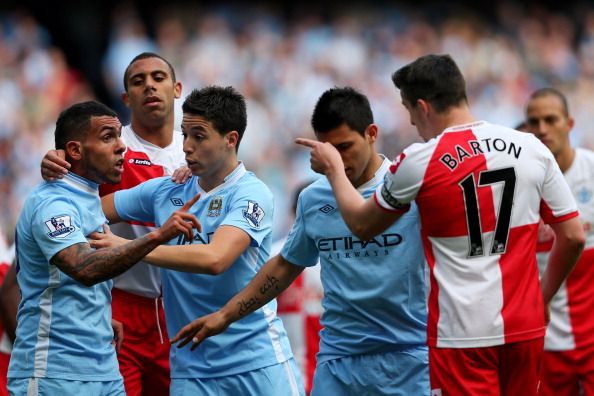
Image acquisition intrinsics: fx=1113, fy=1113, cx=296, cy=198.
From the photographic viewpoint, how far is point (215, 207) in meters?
6.16

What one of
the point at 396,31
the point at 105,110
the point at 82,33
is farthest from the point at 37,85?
the point at 105,110

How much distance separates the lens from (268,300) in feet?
19.8

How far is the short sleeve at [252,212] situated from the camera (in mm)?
5945

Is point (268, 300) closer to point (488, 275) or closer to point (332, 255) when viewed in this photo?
point (332, 255)

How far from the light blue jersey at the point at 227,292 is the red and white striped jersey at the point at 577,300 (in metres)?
2.56

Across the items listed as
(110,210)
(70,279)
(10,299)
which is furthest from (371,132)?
(10,299)

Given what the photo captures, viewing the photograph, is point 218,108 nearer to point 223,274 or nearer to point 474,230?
point 223,274

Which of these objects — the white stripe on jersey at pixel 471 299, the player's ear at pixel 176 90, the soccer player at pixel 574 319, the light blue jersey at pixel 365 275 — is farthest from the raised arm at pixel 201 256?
the soccer player at pixel 574 319

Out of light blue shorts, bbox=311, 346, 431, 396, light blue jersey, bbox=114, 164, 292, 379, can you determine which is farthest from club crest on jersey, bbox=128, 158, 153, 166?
light blue shorts, bbox=311, 346, 431, 396

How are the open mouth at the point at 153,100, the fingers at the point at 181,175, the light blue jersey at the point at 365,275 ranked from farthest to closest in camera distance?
the open mouth at the point at 153,100
the fingers at the point at 181,175
the light blue jersey at the point at 365,275

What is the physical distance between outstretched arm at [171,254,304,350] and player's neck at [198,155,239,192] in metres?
0.55

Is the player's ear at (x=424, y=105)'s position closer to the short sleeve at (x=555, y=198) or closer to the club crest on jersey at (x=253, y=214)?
the short sleeve at (x=555, y=198)

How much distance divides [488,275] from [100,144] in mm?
2176

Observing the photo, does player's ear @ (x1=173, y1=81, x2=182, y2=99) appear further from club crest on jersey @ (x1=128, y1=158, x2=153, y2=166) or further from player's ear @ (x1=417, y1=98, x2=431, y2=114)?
player's ear @ (x1=417, y1=98, x2=431, y2=114)
